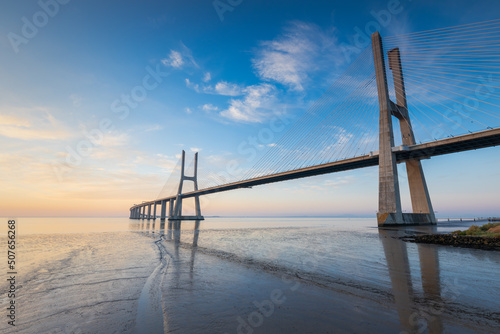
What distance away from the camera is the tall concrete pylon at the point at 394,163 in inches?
1122

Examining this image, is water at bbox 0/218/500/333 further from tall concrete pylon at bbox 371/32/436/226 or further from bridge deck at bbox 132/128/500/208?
bridge deck at bbox 132/128/500/208

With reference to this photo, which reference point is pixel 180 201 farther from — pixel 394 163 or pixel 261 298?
pixel 261 298

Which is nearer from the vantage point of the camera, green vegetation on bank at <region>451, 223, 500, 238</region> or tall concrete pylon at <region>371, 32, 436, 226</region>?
green vegetation on bank at <region>451, 223, 500, 238</region>

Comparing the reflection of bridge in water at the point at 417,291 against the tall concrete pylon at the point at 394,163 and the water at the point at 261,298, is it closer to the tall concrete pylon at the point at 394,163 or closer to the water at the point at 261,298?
the water at the point at 261,298

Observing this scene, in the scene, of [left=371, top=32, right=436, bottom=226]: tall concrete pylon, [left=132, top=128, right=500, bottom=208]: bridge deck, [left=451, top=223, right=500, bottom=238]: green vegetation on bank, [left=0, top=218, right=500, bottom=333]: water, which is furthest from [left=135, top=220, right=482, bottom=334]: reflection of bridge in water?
[left=132, top=128, right=500, bottom=208]: bridge deck

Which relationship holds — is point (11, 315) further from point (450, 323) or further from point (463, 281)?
point (463, 281)

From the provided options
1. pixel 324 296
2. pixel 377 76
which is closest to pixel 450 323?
pixel 324 296

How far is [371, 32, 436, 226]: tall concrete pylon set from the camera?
2850cm

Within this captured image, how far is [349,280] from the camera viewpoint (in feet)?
17.7

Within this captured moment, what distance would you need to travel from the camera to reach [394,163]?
97.2ft

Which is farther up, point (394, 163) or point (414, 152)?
point (414, 152)

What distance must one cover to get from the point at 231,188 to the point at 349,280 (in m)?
52.7

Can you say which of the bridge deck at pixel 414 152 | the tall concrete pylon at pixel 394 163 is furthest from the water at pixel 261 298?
the bridge deck at pixel 414 152

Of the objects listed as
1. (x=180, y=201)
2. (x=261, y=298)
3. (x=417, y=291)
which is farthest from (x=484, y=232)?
(x=180, y=201)
